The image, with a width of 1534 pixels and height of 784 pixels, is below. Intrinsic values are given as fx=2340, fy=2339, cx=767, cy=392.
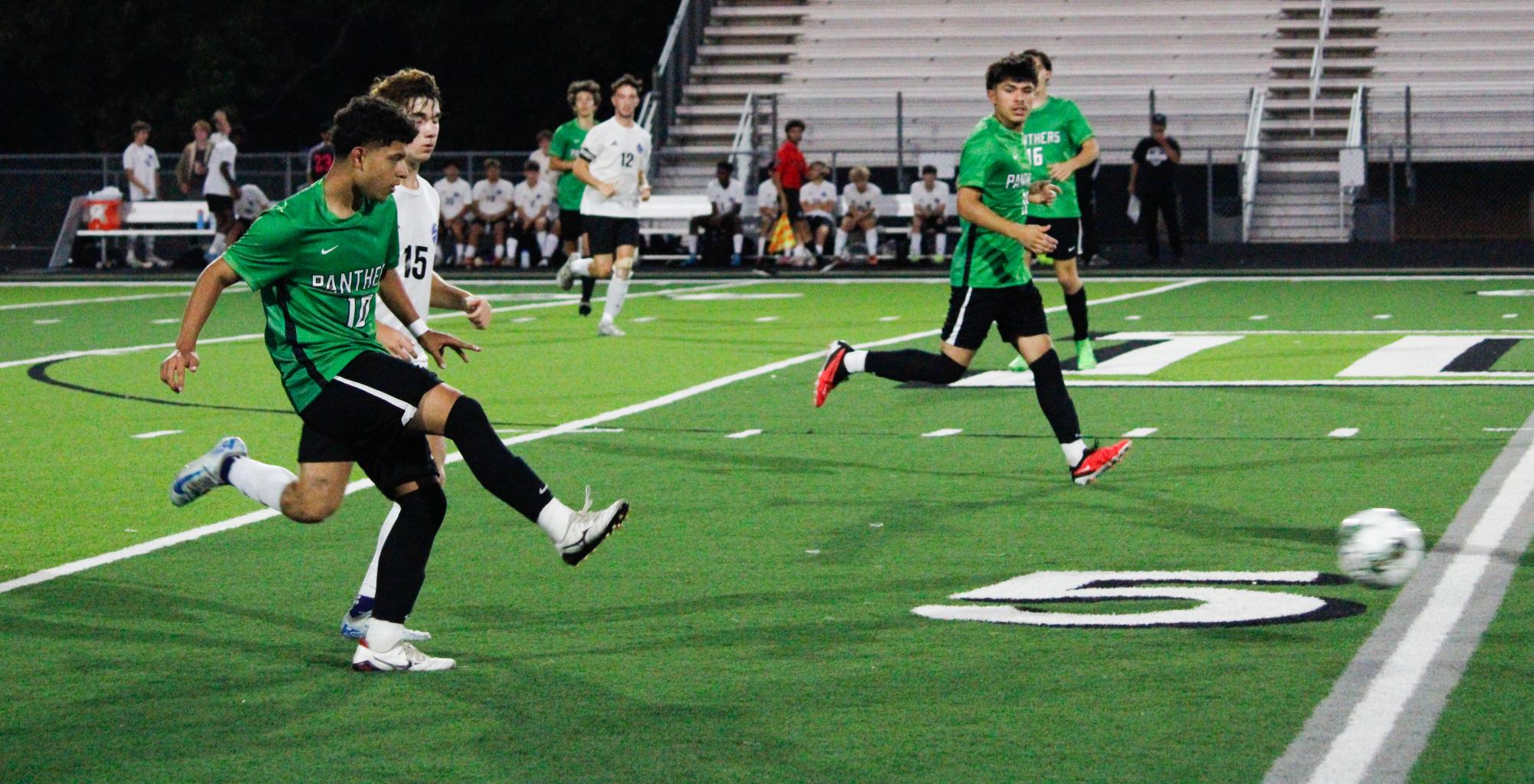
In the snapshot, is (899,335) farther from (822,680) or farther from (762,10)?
(762,10)

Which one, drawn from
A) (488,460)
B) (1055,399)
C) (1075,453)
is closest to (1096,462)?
(1075,453)

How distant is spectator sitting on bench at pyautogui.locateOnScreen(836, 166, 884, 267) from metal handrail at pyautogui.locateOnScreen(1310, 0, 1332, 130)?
8447 mm

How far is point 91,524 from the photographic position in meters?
9.29

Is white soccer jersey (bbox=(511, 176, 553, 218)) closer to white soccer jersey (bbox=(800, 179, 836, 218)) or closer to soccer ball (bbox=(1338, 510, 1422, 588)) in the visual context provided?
white soccer jersey (bbox=(800, 179, 836, 218))

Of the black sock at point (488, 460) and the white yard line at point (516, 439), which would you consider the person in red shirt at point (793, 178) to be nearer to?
the white yard line at point (516, 439)

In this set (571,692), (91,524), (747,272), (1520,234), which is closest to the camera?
(571,692)

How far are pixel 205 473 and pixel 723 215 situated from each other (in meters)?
24.4

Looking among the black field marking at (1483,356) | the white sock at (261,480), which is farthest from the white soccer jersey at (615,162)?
the white sock at (261,480)

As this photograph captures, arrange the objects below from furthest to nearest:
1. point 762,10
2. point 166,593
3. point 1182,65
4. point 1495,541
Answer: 1. point 762,10
2. point 1182,65
3. point 1495,541
4. point 166,593

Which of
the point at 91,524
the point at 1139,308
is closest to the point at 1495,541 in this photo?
the point at 91,524

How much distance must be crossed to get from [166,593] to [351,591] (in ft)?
1.98

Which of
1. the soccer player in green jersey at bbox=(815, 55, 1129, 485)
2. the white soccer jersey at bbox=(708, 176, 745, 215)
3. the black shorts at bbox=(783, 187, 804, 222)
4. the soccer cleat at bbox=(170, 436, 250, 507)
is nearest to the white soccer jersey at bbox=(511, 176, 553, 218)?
the white soccer jersey at bbox=(708, 176, 745, 215)

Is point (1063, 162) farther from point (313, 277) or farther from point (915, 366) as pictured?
point (313, 277)

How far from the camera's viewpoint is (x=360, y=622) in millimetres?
6898
